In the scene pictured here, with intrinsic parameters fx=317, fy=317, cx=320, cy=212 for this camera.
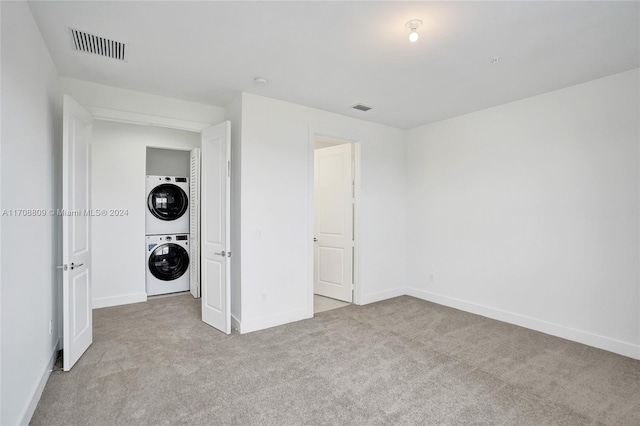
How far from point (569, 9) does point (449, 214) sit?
2838mm

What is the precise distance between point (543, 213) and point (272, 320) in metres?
3.30

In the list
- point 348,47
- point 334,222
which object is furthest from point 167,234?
point 348,47

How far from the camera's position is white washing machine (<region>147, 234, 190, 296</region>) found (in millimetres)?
4910

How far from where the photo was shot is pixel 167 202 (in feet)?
16.8

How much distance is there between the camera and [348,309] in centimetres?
435

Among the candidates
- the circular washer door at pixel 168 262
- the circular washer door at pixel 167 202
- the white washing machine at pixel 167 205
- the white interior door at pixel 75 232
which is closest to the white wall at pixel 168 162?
the white washing machine at pixel 167 205

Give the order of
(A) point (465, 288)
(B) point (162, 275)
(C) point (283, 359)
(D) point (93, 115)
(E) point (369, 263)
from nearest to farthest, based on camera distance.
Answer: (C) point (283, 359) → (D) point (93, 115) → (A) point (465, 288) → (E) point (369, 263) → (B) point (162, 275)

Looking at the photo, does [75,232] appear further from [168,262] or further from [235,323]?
[168,262]

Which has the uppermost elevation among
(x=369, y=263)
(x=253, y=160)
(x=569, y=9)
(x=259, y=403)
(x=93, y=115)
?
(x=569, y=9)

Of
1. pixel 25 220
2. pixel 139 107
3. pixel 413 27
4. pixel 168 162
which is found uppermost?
pixel 413 27

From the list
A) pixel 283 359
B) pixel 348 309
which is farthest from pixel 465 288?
pixel 283 359

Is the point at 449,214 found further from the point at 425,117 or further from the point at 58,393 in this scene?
the point at 58,393

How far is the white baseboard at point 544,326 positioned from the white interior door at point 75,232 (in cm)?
424

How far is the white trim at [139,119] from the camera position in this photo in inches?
129
